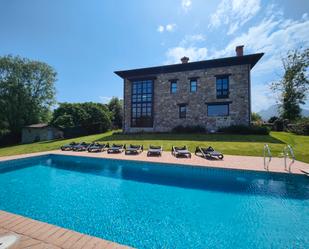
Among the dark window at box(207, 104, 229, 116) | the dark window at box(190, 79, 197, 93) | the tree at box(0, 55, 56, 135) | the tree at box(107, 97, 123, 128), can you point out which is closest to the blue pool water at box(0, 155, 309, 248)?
the dark window at box(207, 104, 229, 116)

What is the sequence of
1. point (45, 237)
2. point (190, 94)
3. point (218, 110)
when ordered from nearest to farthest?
point (45, 237) → point (218, 110) → point (190, 94)

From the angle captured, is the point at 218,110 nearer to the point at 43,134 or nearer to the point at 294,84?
the point at 294,84

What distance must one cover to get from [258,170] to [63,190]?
25.8 feet

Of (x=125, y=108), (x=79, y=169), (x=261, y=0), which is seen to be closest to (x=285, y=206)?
(x=79, y=169)

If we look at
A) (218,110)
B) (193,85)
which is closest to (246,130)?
(218,110)

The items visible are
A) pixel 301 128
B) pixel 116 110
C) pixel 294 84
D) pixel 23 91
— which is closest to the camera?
pixel 301 128

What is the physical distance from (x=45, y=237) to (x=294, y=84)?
3486 centimetres

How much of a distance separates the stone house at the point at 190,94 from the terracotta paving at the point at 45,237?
1750 cm

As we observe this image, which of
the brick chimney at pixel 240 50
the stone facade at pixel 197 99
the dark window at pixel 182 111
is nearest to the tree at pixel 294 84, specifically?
the stone facade at pixel 197 99

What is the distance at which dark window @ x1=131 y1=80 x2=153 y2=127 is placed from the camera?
820 inches

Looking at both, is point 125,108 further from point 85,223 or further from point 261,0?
point 85,223

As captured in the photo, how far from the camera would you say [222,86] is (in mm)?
17938

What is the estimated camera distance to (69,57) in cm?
1703

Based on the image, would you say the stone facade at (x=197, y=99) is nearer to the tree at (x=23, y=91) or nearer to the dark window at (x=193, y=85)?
the dark window at (x=193, y=85)
